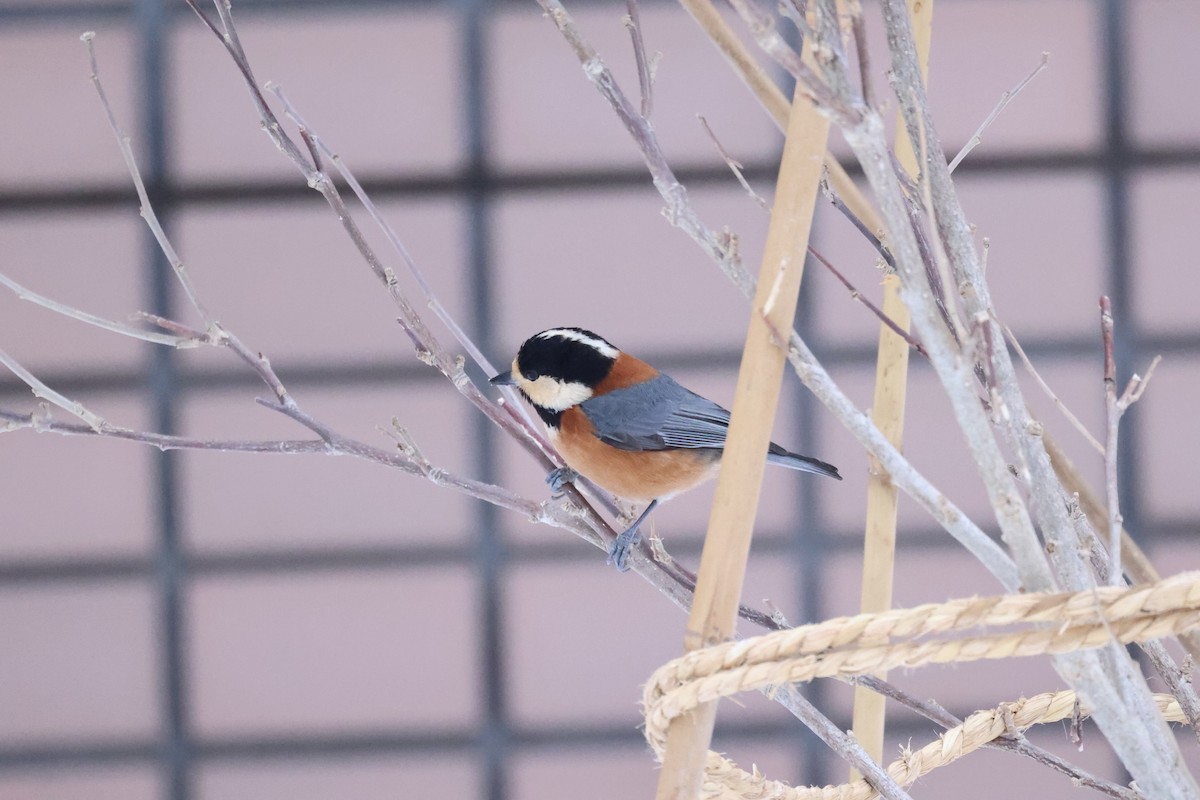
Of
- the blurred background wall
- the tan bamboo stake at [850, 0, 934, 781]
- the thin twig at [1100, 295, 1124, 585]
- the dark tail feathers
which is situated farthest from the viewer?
the blurred background wall

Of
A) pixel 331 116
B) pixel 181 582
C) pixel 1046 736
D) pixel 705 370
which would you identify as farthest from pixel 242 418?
pixel 1046 736

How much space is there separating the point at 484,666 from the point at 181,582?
18.9 inches

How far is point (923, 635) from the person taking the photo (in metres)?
0.39

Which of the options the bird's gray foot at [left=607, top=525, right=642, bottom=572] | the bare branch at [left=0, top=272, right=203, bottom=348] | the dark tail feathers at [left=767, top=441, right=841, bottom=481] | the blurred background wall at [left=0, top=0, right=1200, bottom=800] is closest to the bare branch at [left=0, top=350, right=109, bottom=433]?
the bare branch at [left=0, top=272, right=203, bottom=348]

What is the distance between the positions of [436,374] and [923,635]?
3.68ft

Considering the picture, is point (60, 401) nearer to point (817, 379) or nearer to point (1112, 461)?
point (817, 379)

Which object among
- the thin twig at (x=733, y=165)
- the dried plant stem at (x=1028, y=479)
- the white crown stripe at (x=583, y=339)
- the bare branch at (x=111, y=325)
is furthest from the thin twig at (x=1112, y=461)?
the white crown stripe at (x=583, y=339)

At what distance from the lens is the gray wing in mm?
1059

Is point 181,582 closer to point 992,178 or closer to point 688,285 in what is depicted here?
point 688,285

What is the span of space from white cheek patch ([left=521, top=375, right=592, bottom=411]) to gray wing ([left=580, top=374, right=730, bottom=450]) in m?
0.01

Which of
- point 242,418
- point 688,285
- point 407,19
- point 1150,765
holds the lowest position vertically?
point 1150,765

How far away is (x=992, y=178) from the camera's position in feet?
4.65

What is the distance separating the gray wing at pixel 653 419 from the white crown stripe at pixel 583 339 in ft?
0.15

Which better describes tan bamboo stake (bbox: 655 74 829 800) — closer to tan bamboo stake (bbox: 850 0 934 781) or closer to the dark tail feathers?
tan bamboo stake (bbox: 850 0 934 781)
